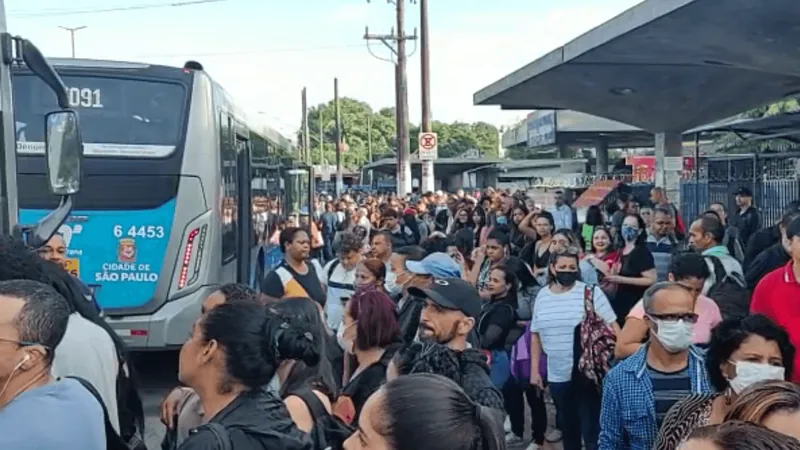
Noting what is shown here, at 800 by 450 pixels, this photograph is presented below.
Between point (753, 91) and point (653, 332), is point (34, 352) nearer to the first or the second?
point (653, 332)

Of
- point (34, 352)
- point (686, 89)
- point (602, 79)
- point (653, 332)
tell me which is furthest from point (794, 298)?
point (686, 89)

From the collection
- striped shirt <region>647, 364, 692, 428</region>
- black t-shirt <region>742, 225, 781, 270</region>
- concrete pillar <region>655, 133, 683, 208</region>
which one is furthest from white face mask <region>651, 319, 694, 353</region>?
concrete pillar <region>655, 133, 683, 208</region>

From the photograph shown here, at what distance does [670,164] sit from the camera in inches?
785

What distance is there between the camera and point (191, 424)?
3.83 metres

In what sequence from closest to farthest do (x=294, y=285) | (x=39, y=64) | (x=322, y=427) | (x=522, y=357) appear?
(x=322, y=427) → (x=39, y=64) → (x=522, y=357) → (x=294, y=285)

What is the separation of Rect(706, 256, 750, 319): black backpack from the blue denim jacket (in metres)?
1.29

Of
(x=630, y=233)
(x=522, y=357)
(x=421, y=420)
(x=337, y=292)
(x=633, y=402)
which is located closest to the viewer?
(x=421, y=420)

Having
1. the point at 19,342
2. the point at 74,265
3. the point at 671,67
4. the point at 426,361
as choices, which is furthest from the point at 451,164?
the point at 19,342

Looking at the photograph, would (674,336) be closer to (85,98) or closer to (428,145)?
(85,98)

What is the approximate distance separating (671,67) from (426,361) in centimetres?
1261

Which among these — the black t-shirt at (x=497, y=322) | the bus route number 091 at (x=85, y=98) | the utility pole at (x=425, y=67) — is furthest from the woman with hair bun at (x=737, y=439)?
the utility pole at (x=425, y=67)

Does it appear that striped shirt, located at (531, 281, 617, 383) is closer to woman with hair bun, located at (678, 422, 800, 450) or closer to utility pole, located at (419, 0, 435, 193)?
woman with hair bun, located at (678, 422, 800, 450)

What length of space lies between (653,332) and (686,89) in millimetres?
13977

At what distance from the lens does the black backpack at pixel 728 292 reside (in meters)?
6.00
